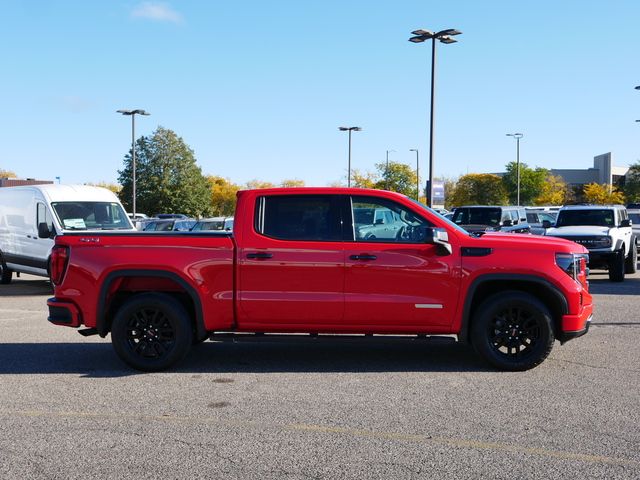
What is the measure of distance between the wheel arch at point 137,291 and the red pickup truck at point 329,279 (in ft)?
0.04

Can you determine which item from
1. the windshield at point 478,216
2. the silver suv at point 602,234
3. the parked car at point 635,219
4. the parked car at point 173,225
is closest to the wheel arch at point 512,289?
the silver suv at point 602,234

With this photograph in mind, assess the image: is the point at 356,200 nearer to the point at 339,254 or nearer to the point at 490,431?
the point at 339,254

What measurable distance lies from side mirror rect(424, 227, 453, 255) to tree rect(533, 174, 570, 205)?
78.8m

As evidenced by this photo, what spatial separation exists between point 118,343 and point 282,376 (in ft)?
5.45

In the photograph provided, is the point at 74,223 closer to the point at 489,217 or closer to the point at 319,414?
the point at 319,414

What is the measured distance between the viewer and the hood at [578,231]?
17.3 m

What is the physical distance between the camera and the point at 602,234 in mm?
17125

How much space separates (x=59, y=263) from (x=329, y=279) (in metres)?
2.73

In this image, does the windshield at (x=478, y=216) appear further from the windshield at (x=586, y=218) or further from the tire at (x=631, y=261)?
the tire at (x=631, y=261)

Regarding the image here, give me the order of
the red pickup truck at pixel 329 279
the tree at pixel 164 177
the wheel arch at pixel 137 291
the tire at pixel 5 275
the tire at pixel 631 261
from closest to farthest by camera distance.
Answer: the red pickup truck at pixel 329 279
the wheel arch at pixel 137 291
the tire at pixel 5 275
the tire at pixel 631 261
the tree at pixel 164 177

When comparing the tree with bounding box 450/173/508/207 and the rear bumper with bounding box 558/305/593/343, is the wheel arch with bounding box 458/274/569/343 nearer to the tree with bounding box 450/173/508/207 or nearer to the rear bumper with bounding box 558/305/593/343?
the rear bumper with bounding box 558/305/593/343

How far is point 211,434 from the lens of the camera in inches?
217

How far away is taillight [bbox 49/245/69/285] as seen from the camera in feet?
25.3

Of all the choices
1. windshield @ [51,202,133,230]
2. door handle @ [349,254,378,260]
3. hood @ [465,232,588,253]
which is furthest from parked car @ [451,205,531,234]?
door handle @ [349,254,378,260]
